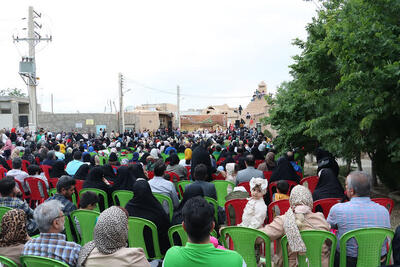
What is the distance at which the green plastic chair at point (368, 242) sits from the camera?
10.1 ft

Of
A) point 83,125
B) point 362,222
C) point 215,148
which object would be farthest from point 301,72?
point 83,125

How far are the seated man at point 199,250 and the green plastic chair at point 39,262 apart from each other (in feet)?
2.94

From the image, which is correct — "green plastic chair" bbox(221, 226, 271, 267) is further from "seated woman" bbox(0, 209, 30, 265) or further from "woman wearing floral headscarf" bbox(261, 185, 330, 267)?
"seated woman" bbox(0, 209, 30, 265)

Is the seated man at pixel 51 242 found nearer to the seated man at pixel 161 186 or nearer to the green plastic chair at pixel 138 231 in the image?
the green plastic chair at pixel 138 231

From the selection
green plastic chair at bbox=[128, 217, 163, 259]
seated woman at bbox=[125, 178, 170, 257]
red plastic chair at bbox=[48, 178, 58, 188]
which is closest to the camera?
green plastic chair at bbox=[128, 217, 163, 259]

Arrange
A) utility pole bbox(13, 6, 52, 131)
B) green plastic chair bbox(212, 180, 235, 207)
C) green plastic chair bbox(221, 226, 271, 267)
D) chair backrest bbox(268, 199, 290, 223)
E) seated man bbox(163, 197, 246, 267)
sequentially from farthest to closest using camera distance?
utility pole bbox(13, 6, 52, 131)
green plastic chair bbox(212, 180, 235, 207)
chair backrest bbox(268, 199, 290, 223)
green plastic chair bbox(221, 226, 271, 267)
seated man bbox(163, 197, 246, 267)

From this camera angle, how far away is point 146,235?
3.99 metres

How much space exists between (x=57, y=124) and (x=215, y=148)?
32.1m

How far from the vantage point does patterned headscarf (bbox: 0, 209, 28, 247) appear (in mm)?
2881

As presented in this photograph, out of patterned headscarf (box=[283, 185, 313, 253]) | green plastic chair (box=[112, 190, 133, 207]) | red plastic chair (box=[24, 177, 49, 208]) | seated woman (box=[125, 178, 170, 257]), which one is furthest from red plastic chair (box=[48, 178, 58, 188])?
patterned headscarf (box=[283, 185, 313, 253])

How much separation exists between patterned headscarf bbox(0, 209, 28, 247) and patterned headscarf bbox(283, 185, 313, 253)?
2348mm

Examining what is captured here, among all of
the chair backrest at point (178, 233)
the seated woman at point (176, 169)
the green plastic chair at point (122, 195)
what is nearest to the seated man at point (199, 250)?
the chair backrest at point (178, 233)

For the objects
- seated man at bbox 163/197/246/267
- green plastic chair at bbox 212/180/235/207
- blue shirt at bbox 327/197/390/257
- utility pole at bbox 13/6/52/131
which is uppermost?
utility pole at bbox 13/6/52/131

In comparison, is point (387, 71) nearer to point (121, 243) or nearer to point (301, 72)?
point (301, 72)
